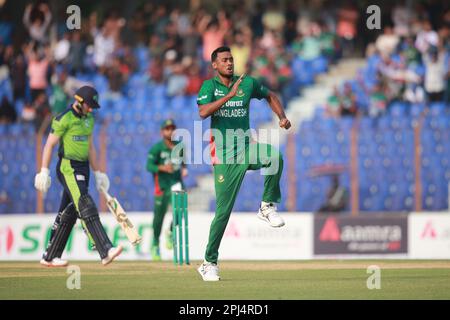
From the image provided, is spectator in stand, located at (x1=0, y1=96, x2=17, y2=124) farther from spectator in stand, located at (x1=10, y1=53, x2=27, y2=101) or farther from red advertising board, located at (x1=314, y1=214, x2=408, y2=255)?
red advertising board, located at (x1=314, y1=214, x2=408, y2=255)

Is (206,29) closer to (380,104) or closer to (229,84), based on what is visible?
(380,104)

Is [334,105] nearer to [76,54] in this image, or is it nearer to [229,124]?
[76,54]

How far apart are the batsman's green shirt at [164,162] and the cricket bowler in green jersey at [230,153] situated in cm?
609

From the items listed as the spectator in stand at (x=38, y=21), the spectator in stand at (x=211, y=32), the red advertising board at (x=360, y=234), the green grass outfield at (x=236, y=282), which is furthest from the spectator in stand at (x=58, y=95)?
the green grass outfield at (x=236, y=282)

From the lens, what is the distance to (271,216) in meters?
12.0

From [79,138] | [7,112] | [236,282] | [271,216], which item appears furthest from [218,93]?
[7,112]

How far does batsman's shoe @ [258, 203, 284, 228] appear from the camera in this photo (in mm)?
11945

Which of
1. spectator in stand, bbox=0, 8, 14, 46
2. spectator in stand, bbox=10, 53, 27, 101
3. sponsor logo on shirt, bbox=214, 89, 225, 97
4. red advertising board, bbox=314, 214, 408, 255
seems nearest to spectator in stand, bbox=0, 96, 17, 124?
spectator in stand, bbox=10, 53, 27, 101

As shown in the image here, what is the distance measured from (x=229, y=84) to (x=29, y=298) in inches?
137

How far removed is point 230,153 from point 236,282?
1510 mm

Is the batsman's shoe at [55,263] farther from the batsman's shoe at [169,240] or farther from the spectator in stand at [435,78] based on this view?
the spectator in stand at [435,78]

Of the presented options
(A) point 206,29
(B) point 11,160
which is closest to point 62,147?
(B) point 11,160

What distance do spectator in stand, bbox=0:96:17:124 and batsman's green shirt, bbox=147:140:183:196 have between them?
24.7 feet

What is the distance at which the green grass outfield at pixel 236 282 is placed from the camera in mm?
10672
